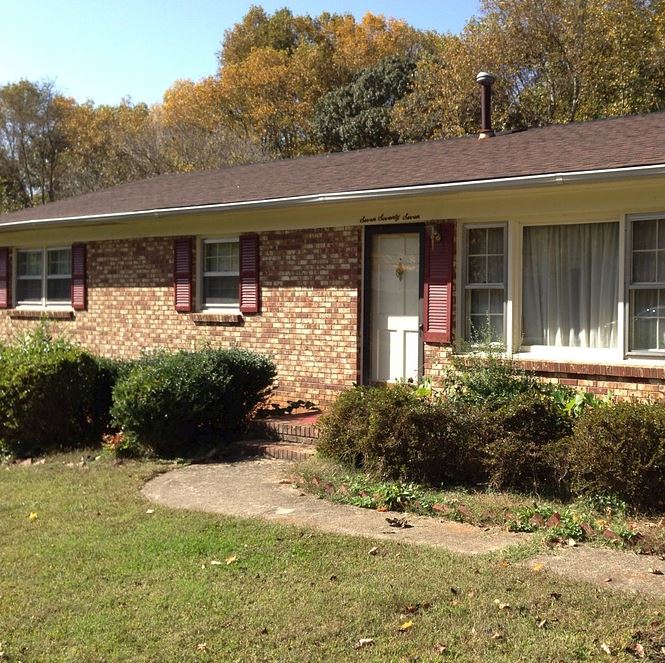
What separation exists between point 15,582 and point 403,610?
8.12 feet

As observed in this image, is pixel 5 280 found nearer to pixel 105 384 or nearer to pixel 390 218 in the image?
pixel 105 384

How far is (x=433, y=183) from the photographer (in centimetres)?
866

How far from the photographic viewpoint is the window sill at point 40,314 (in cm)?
1354

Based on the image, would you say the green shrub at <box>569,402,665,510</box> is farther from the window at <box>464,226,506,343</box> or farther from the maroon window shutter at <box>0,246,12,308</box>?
the maroon window shutter at <box>0,246,12,308</box>

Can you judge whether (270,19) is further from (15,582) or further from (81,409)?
(15,582)

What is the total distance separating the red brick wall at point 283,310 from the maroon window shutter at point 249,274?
0.32 feet

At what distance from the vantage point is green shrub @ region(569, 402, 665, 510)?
5.91 metres

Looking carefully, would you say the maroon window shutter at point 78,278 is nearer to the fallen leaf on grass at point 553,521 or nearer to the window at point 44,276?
the window at point 44,276

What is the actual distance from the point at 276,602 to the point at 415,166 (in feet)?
23.0

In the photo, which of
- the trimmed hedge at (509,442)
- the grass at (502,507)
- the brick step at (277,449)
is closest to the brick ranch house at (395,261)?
the trimmed hedge at (509,442)

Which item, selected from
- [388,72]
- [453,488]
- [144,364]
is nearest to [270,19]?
[388,72]

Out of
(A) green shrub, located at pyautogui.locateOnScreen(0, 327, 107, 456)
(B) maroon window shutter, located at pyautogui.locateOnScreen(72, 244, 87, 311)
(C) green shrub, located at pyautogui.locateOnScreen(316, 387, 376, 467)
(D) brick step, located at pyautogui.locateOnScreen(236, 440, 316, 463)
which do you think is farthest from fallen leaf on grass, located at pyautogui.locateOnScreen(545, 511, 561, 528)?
(B) maroon window shutter, located at pyautogui.locateOnScreen(72, 244, 87, 311)

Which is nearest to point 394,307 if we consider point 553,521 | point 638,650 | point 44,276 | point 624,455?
point 624,455

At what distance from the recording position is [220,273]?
1159 centimetres
